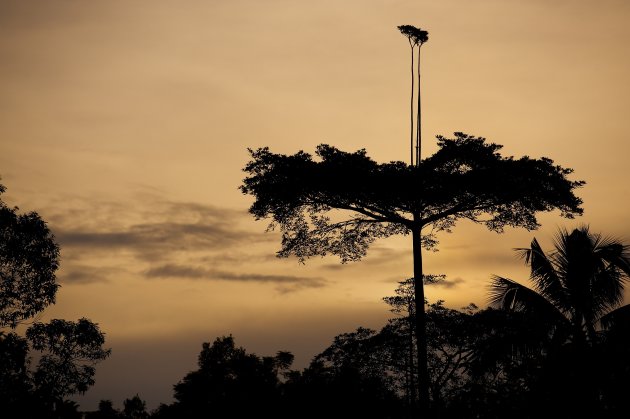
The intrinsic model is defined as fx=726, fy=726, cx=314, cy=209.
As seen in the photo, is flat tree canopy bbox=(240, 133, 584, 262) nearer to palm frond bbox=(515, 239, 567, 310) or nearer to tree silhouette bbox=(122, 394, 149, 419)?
palm frond bbox=(515, 239, 567, 310)

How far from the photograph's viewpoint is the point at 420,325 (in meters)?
28.6

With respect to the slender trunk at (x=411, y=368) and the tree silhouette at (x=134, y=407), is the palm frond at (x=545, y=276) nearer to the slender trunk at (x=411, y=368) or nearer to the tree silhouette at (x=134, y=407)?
the slender trunk at (x=411, y=368)

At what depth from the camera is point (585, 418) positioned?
48.5 ft

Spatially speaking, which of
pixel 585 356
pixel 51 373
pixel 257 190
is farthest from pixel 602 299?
pixel 51 373

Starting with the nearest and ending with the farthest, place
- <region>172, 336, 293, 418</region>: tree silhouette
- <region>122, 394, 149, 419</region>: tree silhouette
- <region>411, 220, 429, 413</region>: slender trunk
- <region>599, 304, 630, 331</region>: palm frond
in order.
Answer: <region>599, 304, 630, 331</region>: palm frond
<region>411, 220, 429, 413</region>: slender trunk
<region>172, 336, 293, 418</region>: tree silhouette
<region>122, 394, 149, 419</region>: tree silhouette

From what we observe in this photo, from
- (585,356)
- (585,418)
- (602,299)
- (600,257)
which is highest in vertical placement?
(600,257)

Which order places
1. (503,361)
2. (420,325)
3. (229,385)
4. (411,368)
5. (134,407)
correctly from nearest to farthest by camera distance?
(503,361)
(420,325)
(411,368)
(229,385)
(134,407)

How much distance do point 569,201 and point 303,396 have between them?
16251mm

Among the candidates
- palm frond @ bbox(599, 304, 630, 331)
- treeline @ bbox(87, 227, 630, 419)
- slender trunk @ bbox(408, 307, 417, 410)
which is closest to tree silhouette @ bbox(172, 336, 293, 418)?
treeline @ bbox(87, 227, 630, 419)

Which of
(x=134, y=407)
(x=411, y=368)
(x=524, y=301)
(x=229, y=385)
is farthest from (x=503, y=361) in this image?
(x=134, y=407)

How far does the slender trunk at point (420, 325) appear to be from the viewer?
2805cm

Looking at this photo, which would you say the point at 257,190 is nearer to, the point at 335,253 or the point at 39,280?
the point at 335,253

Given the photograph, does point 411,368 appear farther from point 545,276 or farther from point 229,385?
point 229,385

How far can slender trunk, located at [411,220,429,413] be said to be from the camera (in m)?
28.0
